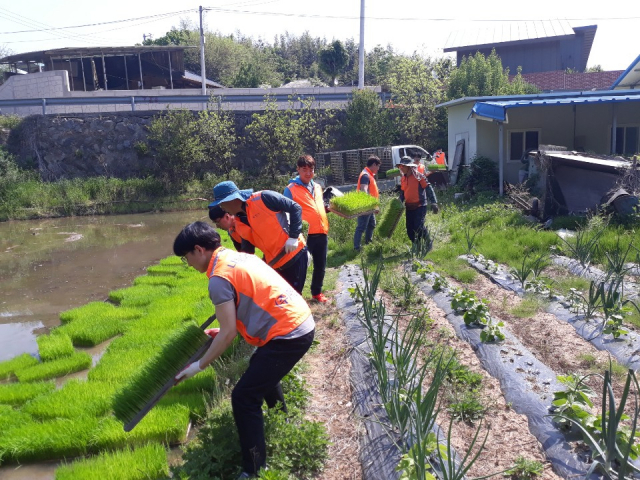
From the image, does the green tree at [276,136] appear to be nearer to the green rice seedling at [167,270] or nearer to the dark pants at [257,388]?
the green rice seedling at [167,270]

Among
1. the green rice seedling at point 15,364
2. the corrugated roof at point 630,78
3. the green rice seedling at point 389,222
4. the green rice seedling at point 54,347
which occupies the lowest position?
the green rice seedling at point 15,364

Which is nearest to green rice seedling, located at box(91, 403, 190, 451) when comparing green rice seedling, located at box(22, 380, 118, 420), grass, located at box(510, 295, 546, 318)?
green rice seedling, located at box(22, 380, 118, 420)

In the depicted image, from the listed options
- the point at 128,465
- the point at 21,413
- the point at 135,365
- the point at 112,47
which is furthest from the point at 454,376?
the point at 112,47

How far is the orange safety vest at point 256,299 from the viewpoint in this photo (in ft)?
9.82

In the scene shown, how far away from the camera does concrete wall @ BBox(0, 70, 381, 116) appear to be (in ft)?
83.3

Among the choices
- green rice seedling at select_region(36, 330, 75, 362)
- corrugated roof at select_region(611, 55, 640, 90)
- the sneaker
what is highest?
corrugated roof at select_region(611, 55, 640, 90)

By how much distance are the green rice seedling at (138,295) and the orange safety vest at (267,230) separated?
13.8 feet

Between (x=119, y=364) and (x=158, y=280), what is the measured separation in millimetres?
4346

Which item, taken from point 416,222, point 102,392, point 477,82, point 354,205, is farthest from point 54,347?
point 477,82

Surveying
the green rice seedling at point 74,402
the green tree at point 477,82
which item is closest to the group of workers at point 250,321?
the green rice seedling at point 74,402

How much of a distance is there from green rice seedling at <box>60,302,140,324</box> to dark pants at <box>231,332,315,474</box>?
531 cm

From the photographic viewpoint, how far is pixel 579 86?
31312mm

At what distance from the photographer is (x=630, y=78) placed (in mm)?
20016

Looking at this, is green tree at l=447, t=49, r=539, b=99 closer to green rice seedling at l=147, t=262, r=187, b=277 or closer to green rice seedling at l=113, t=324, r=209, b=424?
green rice seedling at l=147, t=262, r=187, b=277
